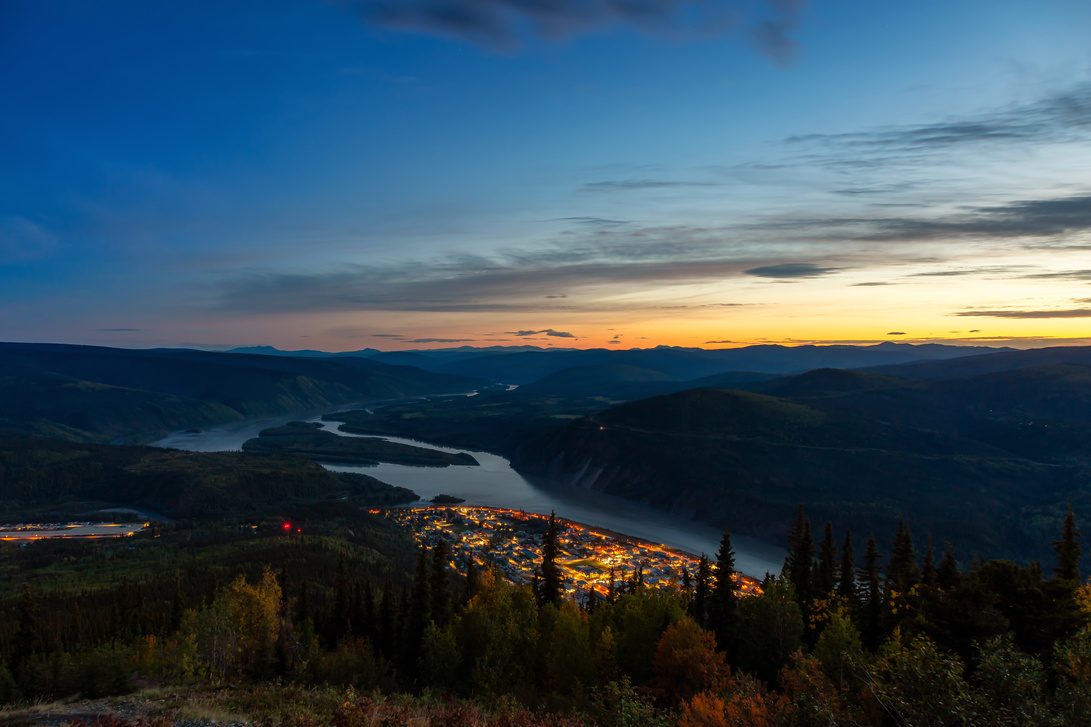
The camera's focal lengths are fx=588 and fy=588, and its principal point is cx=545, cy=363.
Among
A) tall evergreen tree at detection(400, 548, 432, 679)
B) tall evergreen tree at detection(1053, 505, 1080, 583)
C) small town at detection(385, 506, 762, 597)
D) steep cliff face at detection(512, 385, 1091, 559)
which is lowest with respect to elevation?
small town at detection(385, 506, 762, 597)

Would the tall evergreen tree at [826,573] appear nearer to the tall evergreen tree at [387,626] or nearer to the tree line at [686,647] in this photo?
the tree line at [686,647]

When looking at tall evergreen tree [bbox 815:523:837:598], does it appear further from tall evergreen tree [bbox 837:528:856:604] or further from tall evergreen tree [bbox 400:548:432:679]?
tall evergreen tree [bbox 400:548:432:679]

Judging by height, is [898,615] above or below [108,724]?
below

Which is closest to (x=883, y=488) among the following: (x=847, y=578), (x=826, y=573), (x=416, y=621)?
(x=847, y=578)

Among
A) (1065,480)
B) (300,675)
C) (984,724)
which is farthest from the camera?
(1065,480)

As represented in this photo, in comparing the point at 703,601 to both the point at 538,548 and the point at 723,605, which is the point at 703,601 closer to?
the point at 723,605

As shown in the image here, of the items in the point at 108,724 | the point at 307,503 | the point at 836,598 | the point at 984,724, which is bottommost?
the point at 307,503

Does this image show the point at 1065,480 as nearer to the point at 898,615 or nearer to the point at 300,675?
the point at 898,615

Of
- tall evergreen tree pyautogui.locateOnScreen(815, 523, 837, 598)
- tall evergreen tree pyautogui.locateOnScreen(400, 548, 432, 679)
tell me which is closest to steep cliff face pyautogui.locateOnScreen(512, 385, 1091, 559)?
tall evergreen tree pyautogui.locateOnScreen(815, 523, 837, 598)

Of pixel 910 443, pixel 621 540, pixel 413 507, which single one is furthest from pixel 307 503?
pixel 910 443
